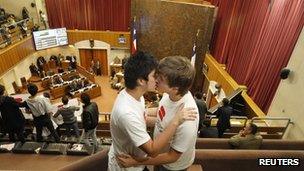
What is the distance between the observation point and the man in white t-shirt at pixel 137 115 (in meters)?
1.75

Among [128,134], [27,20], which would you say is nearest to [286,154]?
[128,134]

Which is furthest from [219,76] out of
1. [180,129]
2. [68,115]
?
[180,129]

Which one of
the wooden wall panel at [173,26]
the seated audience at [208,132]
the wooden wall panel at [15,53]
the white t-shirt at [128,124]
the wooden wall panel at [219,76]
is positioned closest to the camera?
the white t-shirt at [128,124]

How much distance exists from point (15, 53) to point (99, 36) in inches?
166

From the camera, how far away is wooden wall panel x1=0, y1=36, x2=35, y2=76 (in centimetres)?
951

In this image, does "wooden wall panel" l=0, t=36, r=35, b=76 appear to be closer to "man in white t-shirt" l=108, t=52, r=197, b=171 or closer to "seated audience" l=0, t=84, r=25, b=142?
"seated audience" l=0, t=84, r=25, b=142

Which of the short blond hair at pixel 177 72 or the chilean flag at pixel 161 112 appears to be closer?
the short blond hair at pixel 177 72

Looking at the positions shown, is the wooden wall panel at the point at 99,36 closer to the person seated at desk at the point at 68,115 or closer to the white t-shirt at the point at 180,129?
the person seated at desk at the point at 68,115

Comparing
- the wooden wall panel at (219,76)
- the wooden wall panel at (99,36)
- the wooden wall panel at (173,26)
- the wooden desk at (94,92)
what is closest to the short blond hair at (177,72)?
the wooden wall panel at (219,76)

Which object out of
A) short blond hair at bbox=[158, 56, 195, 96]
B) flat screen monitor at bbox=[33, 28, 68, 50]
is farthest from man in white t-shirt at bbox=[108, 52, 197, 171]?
flat screen monitor at bbox=[33, 28, 68, 50]

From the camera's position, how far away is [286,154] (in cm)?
318

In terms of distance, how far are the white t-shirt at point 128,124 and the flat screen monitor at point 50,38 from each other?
37.4 ft

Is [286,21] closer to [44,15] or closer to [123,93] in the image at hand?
[123,93]

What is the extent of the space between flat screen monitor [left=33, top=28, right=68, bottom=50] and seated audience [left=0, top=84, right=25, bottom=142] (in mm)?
8029
